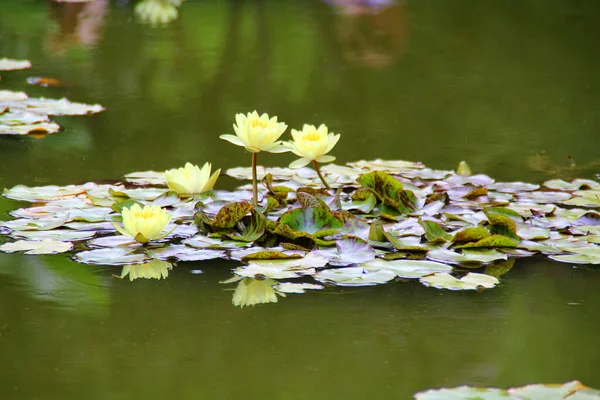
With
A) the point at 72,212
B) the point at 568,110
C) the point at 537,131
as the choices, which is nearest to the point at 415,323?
the point at 72,212

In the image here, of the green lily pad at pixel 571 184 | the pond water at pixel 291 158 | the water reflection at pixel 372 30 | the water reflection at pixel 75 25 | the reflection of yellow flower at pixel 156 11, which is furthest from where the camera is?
the reflection of yellow flower at pixel 156 11

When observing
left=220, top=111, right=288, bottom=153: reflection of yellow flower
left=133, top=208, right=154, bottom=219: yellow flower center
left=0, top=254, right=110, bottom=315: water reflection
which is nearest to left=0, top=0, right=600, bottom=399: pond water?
left=0, top=254, right=110, bottom=315: water reflection

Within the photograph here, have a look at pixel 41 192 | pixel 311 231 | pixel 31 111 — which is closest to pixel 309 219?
pixel 311 231

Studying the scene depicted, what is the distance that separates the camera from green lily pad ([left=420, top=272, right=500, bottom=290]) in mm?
1591

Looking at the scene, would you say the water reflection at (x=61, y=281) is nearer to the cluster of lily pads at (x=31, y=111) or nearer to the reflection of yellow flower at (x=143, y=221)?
the reflection of yellow flower at (x=143, y=221)

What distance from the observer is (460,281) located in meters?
1.61

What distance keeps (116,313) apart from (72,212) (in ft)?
1.72

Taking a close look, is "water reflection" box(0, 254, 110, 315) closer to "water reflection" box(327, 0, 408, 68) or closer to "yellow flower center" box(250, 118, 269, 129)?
"yellow flower center" box(250, 118, 269, 129)

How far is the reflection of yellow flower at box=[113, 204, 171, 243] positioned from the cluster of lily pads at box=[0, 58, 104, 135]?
1206 millimetres

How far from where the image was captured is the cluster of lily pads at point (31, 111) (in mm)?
2836

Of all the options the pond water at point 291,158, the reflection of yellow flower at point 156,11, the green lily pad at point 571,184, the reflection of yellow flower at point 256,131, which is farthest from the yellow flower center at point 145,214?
the reflection of yellow flower at point 156,11

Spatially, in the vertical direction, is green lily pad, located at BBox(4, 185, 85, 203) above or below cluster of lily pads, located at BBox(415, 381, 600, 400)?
above

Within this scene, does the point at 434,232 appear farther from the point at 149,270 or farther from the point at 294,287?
the point at 149,270

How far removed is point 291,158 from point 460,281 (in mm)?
1104
